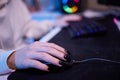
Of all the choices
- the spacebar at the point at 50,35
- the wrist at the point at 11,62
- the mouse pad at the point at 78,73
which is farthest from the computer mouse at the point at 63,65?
the spacebar at the point at 50,35

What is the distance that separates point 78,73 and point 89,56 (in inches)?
4.3

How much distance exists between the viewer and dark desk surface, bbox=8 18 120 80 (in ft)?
2.13

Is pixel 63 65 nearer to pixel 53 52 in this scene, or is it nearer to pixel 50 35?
pixel 53 52

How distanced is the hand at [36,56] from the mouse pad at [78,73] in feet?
0.08

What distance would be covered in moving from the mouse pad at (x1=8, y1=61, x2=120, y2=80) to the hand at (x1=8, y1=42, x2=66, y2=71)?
24mm

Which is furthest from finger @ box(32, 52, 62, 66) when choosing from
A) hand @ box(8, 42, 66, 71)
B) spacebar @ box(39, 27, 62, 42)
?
spacebar @ box(39, 27, 62, 42)

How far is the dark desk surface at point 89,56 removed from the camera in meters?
0.65

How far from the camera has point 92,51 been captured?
791mm

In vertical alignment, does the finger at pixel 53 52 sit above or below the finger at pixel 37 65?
above

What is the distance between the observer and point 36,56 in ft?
2.13

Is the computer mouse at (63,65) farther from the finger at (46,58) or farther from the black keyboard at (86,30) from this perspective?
the black keyboard at (86,30)

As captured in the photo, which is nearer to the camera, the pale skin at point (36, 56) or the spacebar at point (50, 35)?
the pale skin at point (36, 56)

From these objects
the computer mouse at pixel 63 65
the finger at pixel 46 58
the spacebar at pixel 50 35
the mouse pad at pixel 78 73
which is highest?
the finger at pixel 46 58

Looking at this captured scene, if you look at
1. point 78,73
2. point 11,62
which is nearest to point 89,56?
point 78,73
